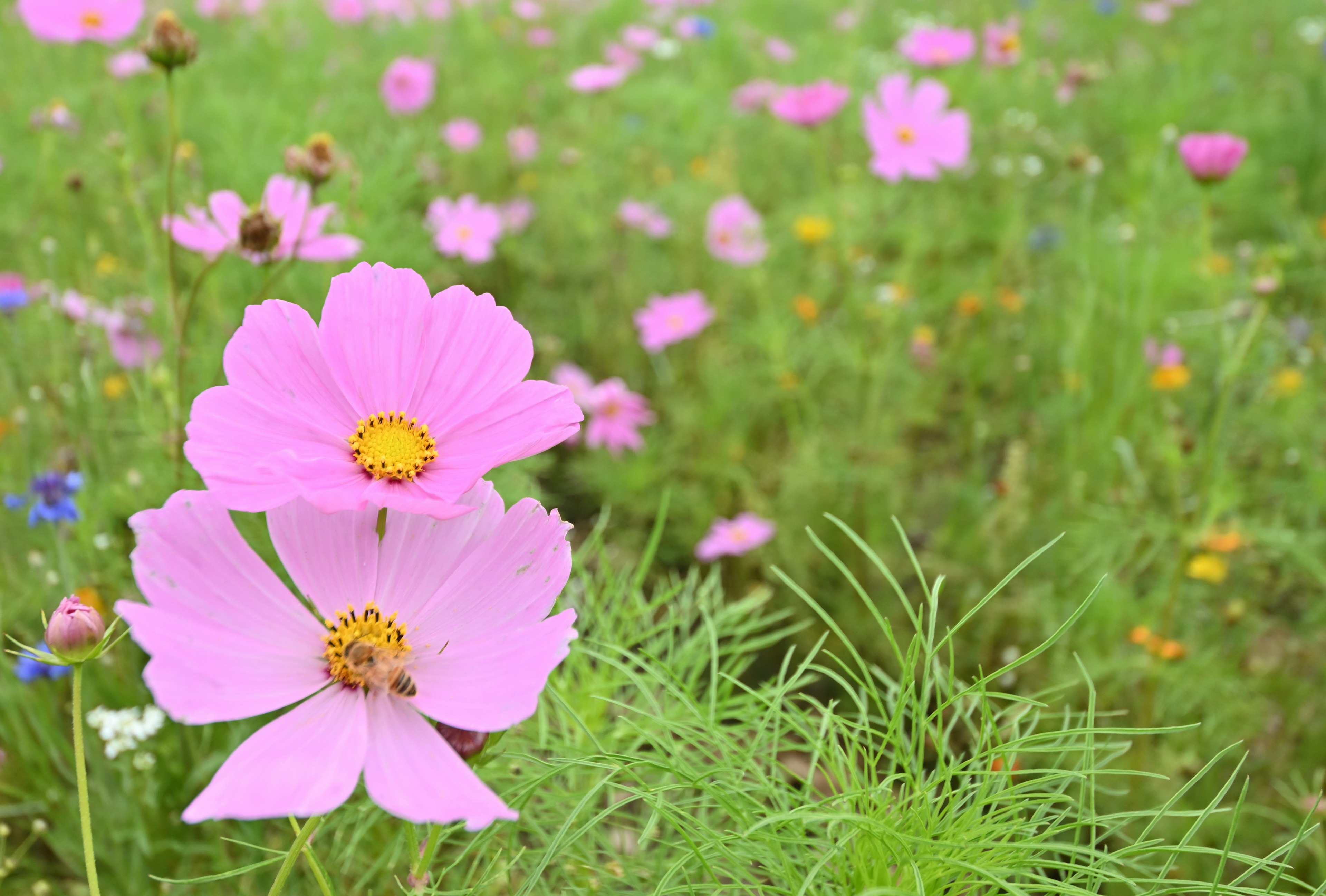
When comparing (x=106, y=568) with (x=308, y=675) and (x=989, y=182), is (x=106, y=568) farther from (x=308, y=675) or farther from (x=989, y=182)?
(x=989, y=182)

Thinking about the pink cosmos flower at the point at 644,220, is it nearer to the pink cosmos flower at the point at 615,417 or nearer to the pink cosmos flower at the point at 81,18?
the pink cosmos flower at the point at 615,417

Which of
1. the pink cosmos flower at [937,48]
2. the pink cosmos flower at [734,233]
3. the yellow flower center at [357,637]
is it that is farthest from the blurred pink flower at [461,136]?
the yellow flower center at [357,637]

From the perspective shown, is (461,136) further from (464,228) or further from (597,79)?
(464,228)

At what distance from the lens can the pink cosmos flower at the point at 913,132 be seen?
1.63m

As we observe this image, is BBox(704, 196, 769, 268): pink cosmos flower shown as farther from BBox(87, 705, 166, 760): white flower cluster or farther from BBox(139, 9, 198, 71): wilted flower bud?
BBox(87, 705, 166, 760): white flower cluster

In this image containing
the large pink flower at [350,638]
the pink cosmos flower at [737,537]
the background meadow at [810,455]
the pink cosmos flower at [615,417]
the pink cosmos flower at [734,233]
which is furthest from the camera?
the pink cosmos flower at [734,233]

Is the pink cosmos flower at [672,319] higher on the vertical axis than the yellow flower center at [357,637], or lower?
lower

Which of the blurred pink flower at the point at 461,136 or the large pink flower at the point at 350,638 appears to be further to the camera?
the blurred pink flower at the point at 461,136

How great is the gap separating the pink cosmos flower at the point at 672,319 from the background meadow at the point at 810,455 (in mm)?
110

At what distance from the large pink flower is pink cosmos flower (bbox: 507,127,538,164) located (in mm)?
1904

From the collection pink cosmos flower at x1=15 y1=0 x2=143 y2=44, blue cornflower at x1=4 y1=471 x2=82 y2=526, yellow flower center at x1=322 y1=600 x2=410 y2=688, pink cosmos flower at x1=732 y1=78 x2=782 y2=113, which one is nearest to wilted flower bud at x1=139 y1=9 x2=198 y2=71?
blue cornflower at x1=4 y1=471 x2=82 y2=526

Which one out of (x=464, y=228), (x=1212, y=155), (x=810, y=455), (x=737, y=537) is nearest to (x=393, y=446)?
(x=737, y=537)

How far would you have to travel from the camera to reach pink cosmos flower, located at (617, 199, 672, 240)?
78.2 inches

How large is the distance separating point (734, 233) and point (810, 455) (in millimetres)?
659
